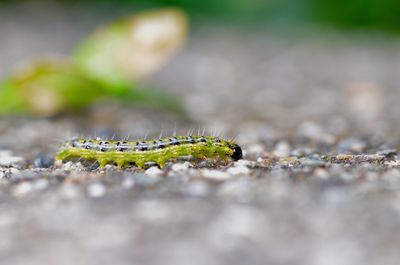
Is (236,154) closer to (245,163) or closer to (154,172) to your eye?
(245,163)

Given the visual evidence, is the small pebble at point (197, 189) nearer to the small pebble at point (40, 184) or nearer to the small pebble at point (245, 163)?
the small pebble at point (245, 163)

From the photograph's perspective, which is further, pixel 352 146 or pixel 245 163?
pixel 352 146

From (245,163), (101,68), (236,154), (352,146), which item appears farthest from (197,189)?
(101,68)

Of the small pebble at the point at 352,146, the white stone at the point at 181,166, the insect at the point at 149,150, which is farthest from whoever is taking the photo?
the small pebble at the point at 352,146

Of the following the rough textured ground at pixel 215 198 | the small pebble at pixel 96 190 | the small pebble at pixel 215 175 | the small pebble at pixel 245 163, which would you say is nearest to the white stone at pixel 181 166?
the rough textured ground at pixel 215 198

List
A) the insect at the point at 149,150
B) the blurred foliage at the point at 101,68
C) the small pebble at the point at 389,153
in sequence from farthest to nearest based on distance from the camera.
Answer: the blurred foliage at the point at 101,68 < the small pebble at the point at 389,153 < the insect at the point at 149,150

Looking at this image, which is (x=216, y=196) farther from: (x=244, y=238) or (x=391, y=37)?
(x=391, y=37)
